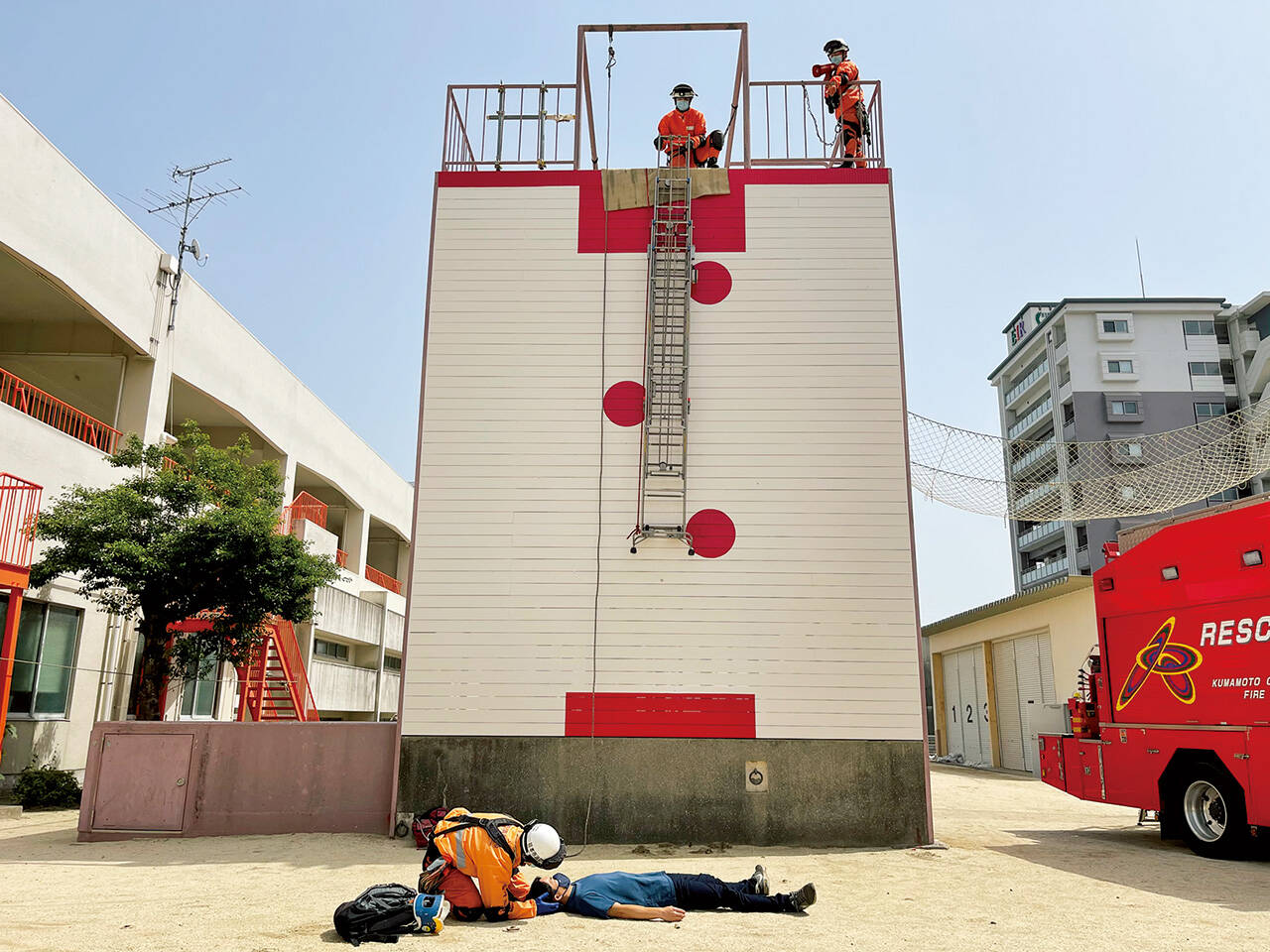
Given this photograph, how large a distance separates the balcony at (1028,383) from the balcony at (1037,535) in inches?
404

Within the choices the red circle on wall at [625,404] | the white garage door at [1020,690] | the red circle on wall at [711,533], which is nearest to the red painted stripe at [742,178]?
the red circle on wall at [625,404]

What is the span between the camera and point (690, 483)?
41.8ft

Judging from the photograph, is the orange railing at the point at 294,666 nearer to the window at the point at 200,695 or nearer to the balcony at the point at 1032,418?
the window at the point at 200,695

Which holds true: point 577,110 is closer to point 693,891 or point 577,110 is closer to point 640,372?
point 640,372

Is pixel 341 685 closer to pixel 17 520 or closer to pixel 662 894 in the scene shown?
pixel 17 520

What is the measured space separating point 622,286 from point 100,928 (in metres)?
9.48

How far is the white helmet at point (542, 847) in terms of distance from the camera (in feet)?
23.8

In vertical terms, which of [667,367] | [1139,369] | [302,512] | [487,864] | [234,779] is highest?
[1139,369]

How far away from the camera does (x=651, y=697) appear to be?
11984mm

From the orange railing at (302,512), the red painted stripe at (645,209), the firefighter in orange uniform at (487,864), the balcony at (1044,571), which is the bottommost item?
the firefighter in orange uniform at (487,864)

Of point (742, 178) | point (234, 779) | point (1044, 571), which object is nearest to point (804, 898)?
point (234, 779)

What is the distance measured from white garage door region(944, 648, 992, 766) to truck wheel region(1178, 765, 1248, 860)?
17.7 m

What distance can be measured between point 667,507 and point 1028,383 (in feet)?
220

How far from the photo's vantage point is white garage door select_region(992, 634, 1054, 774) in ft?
85.1
